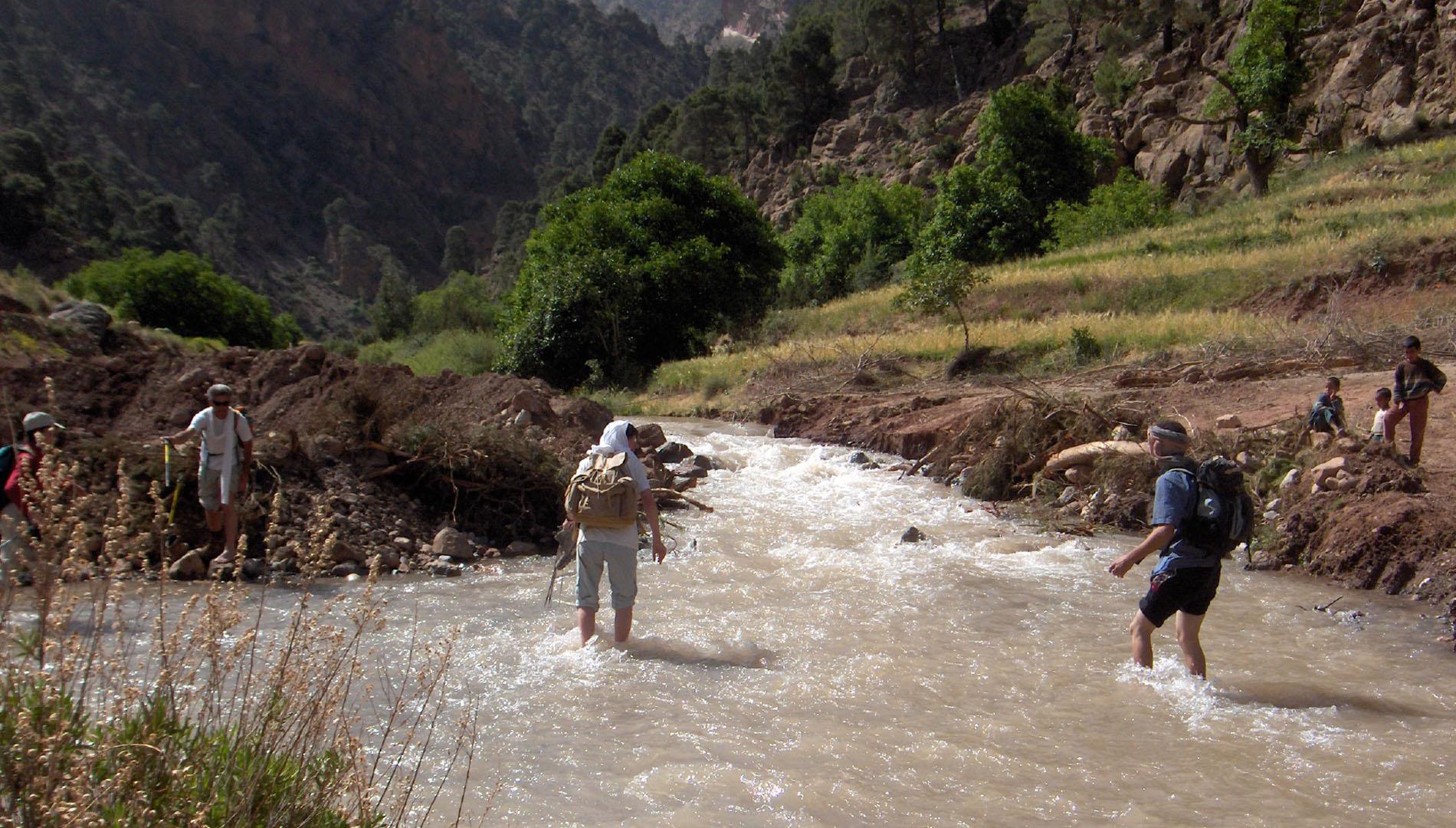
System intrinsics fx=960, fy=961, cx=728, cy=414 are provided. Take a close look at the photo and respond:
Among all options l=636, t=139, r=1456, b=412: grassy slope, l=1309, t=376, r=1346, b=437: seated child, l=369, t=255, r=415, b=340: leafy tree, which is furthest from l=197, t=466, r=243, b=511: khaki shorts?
l=369, t=255, r=415, b=340: leafy tree

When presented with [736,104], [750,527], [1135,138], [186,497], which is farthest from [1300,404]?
[736,104]

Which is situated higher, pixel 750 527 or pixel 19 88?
pixel 19 88

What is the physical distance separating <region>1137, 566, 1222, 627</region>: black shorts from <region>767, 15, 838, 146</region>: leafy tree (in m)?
71.0

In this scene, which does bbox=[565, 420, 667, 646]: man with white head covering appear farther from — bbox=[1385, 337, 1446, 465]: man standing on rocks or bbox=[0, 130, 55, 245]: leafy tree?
bbox=[0, 130, 55, 245]: leafy tree

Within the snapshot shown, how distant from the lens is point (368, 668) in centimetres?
612

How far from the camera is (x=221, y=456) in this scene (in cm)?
815

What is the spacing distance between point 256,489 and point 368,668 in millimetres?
3755

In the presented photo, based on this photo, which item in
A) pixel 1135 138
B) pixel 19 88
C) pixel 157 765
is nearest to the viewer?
pixel 157 765

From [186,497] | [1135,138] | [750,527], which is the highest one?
[1135,138]

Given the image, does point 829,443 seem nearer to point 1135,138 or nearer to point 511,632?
point 511,632

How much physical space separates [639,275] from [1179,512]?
84.6 ft

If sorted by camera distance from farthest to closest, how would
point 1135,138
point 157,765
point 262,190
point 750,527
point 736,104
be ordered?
point 262,190
point 736,104
point 1135,138
point 750,527
point 157,765

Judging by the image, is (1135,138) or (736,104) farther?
(736,104)

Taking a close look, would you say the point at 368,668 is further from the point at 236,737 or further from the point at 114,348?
the point at 114,348
